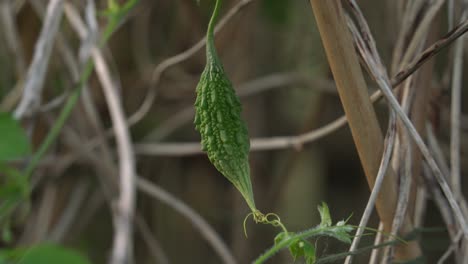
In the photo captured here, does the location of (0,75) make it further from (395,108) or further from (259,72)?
(395,108)

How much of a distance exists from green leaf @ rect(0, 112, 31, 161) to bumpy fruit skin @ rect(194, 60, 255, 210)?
19.2 inches

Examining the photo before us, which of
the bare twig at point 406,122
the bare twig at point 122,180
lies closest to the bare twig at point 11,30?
the bare twig at point 122,180

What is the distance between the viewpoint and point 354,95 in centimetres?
48

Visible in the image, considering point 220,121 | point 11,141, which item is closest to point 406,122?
point 220,121

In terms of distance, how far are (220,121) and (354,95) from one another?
110 mm

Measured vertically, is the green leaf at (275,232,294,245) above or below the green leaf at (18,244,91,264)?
below

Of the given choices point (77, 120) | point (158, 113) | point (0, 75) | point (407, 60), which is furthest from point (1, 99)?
point (407, 60)

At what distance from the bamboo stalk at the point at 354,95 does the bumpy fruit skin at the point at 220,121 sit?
3.1 inches

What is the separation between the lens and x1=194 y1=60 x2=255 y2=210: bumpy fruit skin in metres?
0.43

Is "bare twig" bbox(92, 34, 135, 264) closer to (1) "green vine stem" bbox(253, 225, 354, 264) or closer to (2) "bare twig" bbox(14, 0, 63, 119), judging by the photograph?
(2) "bare twig" bbox(14, 0, 63, 119)

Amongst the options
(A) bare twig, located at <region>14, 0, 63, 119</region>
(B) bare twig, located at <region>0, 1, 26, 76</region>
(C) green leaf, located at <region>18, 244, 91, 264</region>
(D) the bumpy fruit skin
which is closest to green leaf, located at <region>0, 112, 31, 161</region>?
(A) bare twig, located at <region>14, 0, 63, 119</region>

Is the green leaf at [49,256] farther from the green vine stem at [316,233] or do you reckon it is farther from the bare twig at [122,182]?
the green vine stem at [316,233]

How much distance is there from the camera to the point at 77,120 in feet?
3.96

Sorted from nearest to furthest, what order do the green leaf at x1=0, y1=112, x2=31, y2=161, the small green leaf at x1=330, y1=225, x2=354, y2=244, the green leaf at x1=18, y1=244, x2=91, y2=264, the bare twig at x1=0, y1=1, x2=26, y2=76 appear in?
the small green leaf at x1=330, y1=225, x2=354, y2=244 → the green leaf at x1=18, y1=244, x2=91, y2=264 → the green leaf at x1=0, y1=112, x2=31, y2=161 → the bare twig at x1=0, y1=1, x2=26, y2=76
